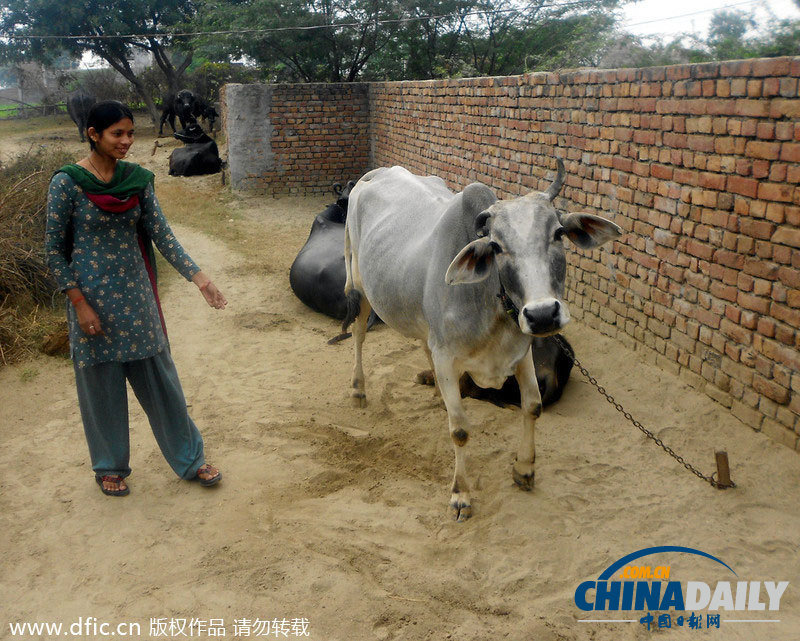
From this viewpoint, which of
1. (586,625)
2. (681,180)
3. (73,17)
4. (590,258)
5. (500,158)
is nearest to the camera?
(586,625)

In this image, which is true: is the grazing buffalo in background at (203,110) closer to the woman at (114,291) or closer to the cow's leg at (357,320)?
the cow's leg at (357,320)

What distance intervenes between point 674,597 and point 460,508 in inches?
41.1

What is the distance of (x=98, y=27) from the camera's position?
66.9ft

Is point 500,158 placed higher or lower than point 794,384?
higher

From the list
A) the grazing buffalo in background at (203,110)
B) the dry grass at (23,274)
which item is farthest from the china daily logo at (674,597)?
the grazing buffalo in background at (203,110)

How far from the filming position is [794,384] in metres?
3.45

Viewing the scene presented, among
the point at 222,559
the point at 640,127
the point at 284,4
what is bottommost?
the point at 222,559

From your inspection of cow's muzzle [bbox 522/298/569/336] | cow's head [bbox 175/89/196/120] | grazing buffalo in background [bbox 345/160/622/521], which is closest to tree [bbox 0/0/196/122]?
cow's head [bbox 175/89/196/120]

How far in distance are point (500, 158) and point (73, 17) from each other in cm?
1794

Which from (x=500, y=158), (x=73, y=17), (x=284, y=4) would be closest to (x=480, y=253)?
(x=500, y=158)

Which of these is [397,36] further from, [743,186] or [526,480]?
[526,480]

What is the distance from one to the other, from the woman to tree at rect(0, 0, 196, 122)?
17.5 metres

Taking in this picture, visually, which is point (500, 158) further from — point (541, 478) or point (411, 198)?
point (541, 478)

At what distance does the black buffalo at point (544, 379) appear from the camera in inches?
171
